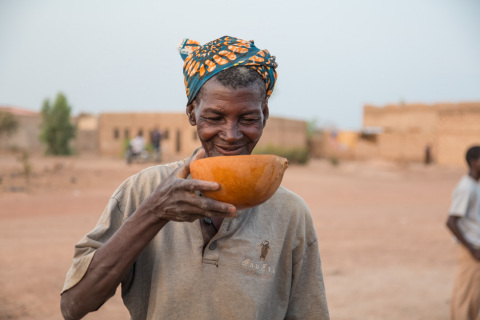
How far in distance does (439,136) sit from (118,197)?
28887mm

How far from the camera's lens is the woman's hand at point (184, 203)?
1206 millimetres

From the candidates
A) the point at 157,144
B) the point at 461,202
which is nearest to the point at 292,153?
the point at 157,144

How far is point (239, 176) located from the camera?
1.28 m

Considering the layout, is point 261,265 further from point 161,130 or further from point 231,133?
point 161,130

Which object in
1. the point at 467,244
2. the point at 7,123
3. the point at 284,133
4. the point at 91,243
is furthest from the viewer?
the point at 284,133

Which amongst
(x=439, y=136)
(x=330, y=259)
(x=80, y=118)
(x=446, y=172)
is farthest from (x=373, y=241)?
(x=80, y=118)

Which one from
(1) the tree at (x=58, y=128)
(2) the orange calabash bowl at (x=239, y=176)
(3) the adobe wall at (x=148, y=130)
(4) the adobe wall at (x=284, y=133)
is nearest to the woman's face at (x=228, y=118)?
(2) the orange calabash bowl at (x=239, y=176)

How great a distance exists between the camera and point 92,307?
4.59 ft

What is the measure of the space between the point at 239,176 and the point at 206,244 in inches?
12.7

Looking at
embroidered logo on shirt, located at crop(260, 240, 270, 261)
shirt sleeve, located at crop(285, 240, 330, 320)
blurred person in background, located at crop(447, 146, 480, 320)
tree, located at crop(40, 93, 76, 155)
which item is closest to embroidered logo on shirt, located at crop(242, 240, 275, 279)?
embroidered logo on shirt, located at crop(260, 240, 270, 261)

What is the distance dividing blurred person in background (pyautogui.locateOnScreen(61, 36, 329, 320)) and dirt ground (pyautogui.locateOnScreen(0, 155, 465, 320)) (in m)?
3.60

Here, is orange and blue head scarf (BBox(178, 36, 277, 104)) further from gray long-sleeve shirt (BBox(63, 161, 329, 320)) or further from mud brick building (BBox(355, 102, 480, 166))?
mud brick building (BBox(355, 102, 480, 166))

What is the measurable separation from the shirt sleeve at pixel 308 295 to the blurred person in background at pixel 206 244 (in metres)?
0.06

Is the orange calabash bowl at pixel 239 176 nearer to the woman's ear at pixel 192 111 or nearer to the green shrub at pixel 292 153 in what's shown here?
the woman's ear at pixel 192 111
